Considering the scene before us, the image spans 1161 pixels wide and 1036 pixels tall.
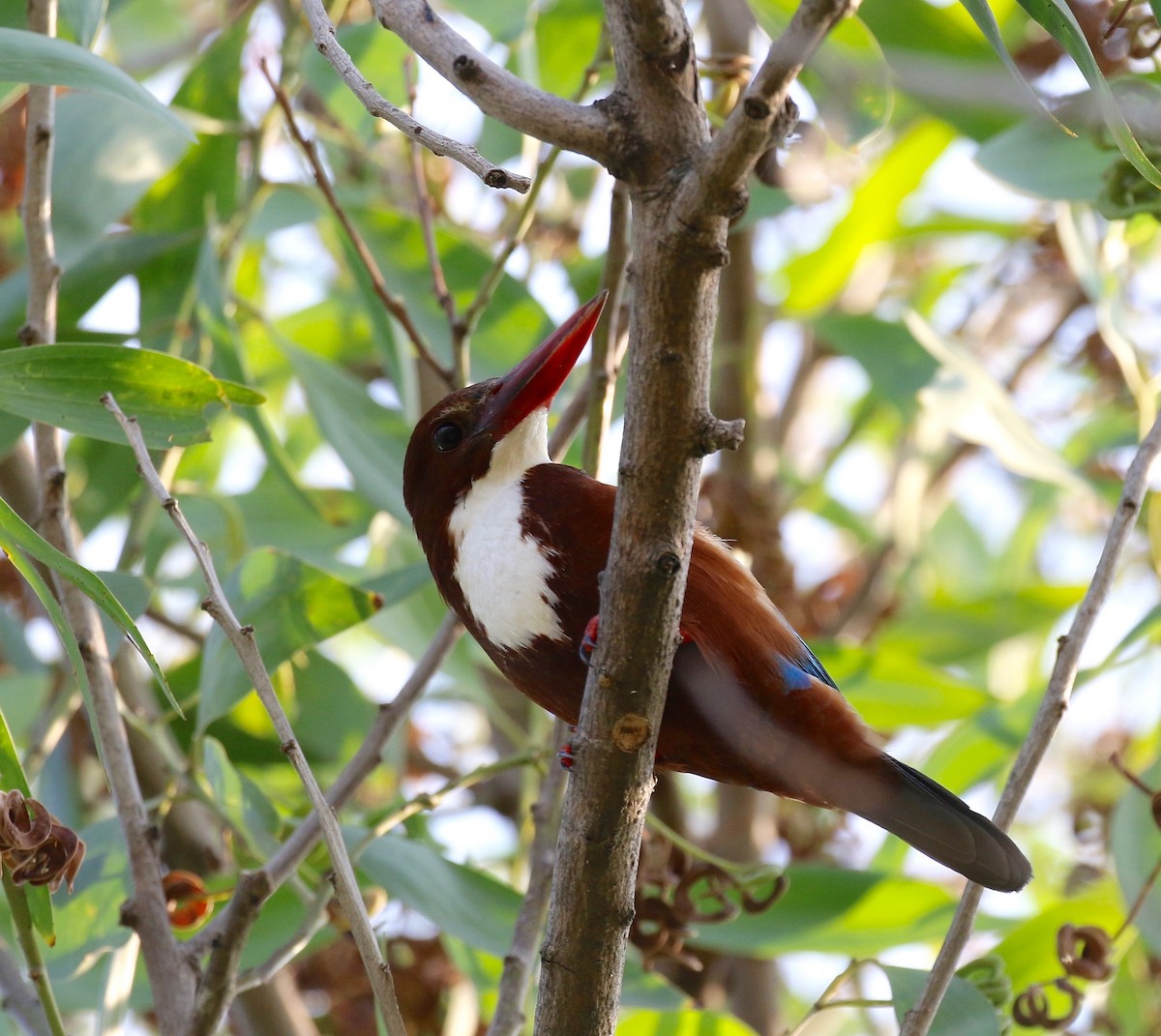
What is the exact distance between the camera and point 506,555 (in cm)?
220

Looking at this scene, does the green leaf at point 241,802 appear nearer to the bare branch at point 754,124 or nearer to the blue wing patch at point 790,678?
the blue wing patch at point 790,678

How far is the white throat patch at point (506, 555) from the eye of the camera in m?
2.14

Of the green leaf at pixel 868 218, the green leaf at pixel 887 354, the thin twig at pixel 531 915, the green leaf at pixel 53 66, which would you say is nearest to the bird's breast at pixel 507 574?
the thin twig at pixel 531 915

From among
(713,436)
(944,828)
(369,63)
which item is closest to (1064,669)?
(944,828)

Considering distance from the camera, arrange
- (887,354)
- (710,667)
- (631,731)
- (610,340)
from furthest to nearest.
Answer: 1. (887,354)
2. (610,340)
3. (710,667)
4. (631,731)

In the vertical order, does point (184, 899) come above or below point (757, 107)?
below

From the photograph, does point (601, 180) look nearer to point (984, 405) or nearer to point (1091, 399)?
point (984, 405)

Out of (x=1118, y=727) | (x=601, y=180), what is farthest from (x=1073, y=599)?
(x=601, y=180)

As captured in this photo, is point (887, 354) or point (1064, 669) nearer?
point (1064, 669)

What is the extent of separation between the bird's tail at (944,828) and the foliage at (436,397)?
0.19 metres

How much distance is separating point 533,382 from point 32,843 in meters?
1.09

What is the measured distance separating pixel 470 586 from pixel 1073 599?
221 cm

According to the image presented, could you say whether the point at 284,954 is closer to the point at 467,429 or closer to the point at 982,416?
the point at 467,429

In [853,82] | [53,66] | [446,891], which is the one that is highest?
[853,82]
